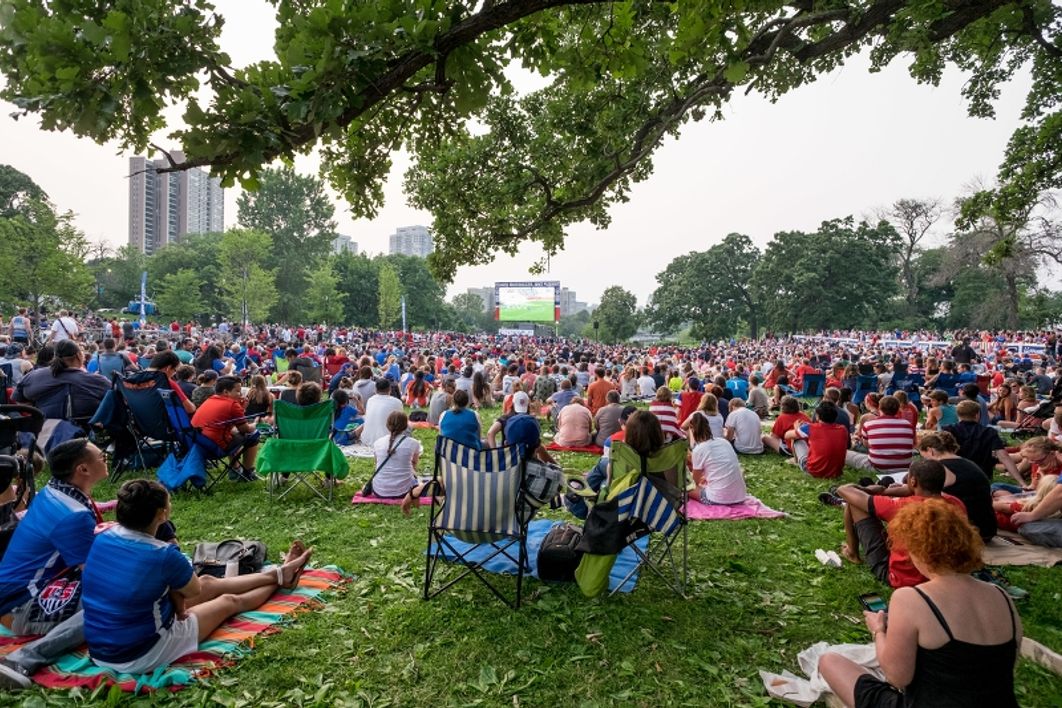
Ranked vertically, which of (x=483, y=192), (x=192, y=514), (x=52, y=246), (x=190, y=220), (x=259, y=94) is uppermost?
(x=190, y=220)

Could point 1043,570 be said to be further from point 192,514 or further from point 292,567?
point 192,514

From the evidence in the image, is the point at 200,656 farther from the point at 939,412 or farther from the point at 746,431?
the point at 939,412

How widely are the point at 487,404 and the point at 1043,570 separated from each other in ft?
38.8

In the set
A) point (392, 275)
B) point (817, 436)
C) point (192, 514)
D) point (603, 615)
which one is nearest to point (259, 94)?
point (603, 615)

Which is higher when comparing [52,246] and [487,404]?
[52,246]

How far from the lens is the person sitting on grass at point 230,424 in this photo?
6680mm

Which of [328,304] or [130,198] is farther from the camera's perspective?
[130,198]

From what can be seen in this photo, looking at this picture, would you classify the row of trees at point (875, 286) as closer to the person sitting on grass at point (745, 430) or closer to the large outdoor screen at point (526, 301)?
the large outdoor screen at point (526, 301)

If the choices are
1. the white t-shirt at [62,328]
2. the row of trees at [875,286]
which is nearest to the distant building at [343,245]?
the row of trees at [875,286]

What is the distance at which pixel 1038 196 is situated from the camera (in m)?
9.96

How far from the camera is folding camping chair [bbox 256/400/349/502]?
6.24m

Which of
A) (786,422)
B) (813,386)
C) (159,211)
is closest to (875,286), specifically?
(813,386)

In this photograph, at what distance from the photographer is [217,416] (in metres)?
6.71

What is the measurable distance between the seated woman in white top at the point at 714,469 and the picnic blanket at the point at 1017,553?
2230 millimetres
